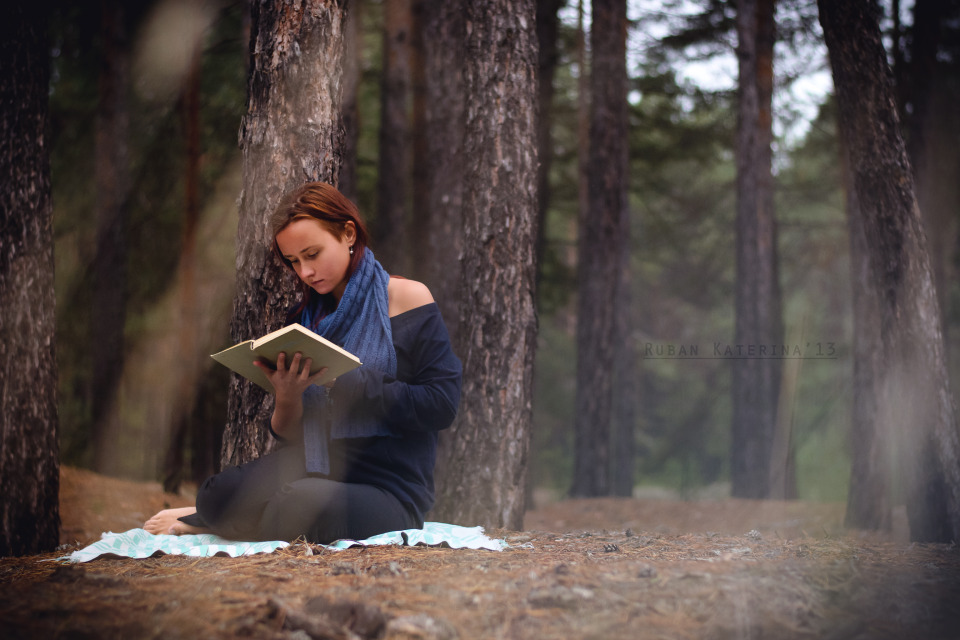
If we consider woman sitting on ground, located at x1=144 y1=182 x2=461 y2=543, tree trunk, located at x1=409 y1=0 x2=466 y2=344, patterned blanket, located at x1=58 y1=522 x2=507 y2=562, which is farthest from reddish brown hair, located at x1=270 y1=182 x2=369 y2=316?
tree trunk, located at x1=409 y1=0 x2=466 y2=344

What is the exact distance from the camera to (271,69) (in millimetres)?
4727

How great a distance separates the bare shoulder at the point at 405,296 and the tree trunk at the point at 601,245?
8.53 metres

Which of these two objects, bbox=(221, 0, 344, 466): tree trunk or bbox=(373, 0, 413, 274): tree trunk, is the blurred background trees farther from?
bbox=(221, 0, 344, 466): tree trunk

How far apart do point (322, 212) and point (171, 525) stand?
1.84 m

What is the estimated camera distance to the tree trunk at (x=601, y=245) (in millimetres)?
12305

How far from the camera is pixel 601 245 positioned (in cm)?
1253

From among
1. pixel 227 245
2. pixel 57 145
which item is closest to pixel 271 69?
pixel 227 245

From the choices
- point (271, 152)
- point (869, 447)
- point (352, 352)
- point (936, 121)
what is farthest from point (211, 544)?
point (936, 121)

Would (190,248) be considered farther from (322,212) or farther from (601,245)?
(322,212)

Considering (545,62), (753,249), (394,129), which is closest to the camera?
(394,129)

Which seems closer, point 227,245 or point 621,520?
point 621,520

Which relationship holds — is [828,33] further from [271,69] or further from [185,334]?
[185,334]

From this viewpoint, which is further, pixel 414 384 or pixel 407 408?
pixel 414 384

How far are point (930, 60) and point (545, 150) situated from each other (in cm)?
592
